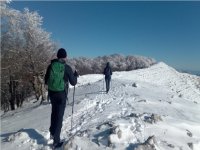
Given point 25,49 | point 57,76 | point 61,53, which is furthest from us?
point 25,49

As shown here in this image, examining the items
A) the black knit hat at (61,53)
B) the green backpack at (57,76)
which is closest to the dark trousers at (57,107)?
the green backpack at (57,76)

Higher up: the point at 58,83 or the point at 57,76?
the point at 57,76

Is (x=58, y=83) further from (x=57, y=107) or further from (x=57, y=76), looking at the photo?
(x=57, y=107)

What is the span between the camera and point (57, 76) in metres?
9.71

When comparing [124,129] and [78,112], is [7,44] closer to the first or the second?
[78,112]

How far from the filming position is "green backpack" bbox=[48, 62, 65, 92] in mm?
9711

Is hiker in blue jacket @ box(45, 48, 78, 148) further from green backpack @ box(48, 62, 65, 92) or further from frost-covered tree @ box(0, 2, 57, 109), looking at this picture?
frost-covered tree @ box(0, 2, 57, 109)

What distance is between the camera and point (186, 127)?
1127cm

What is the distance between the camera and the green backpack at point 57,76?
971 cm

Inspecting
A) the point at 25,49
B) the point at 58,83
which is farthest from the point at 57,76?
the point at 25,49

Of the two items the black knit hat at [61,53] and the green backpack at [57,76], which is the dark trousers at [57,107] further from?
the black knit hat at [61,53]

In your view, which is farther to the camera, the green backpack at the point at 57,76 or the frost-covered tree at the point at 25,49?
the frost-covered tree at the point at 25,49

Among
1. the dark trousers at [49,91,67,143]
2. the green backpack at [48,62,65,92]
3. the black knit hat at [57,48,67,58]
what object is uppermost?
the black knit hat at [57,48,67,58]

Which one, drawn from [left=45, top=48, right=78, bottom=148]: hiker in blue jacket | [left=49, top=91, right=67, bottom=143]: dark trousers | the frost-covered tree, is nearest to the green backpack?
[left=45, top=48, right=78, bottom=148]: hiker in blue jacket
